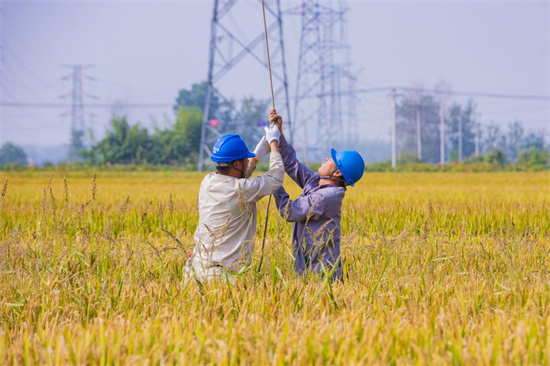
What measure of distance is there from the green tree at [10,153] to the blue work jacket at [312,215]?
90755 millimetres

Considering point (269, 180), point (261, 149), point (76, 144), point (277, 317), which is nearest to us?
point (277, 317)

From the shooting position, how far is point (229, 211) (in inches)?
150

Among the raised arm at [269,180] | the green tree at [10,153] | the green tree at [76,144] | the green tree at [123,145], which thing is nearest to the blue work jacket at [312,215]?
the raised arm at [269,180]

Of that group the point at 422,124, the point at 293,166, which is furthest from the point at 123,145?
the point at 293,166

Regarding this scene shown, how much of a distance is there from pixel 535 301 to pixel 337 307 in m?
1.06

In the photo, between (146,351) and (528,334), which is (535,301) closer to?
(528,334)

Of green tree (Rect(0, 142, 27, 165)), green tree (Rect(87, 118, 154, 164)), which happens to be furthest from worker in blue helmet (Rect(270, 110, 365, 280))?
green tree (Rect(0, 142, 27, 165))

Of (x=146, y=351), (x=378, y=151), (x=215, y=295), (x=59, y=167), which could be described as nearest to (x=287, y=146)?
(x=215, y=295)

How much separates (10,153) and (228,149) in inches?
3706

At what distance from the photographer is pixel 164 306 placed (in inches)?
122

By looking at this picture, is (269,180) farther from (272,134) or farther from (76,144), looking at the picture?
(76,144)

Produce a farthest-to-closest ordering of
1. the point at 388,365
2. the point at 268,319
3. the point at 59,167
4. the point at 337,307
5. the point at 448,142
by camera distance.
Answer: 1. the point at 448,142
2. the point at 59,167
3. the point at 337,307
4. the point at 268,319
5. the point at 388,365

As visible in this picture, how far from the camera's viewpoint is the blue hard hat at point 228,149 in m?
3.75

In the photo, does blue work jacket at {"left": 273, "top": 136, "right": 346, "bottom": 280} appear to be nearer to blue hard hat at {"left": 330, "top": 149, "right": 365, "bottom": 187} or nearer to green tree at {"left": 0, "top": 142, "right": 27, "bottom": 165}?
blue hard hat at {"left": 330, "top": 149, "right": 365, "bottom": 187}
